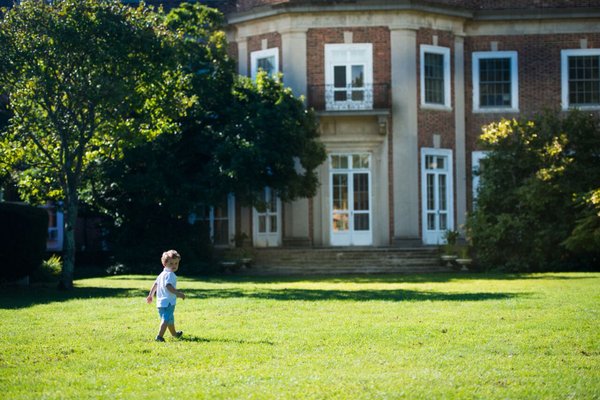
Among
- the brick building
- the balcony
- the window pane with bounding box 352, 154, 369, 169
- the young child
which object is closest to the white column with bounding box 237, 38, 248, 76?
the brick building

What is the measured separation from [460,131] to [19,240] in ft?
53.0

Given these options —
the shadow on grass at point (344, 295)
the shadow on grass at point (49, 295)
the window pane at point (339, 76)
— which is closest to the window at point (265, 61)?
the window pane at point (339, 76)

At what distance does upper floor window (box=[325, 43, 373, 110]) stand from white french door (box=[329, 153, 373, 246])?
1.94m

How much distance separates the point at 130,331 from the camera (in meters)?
11.9

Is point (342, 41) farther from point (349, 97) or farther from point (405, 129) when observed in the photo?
point (405, 129)

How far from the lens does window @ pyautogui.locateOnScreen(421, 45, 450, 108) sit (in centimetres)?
3094

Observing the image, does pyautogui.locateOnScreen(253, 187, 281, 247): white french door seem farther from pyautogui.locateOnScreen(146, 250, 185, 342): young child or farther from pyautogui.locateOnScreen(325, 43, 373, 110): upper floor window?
pyautogui.locateOnScreen(146, 250, 185, 342): young child

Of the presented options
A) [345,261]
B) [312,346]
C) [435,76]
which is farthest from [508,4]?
[312,346]

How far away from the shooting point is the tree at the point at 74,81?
19688 millimetres

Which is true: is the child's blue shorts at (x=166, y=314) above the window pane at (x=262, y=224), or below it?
below

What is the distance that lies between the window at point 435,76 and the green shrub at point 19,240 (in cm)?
1417

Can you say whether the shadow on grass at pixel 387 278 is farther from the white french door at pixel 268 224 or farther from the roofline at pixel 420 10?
the roofline at pixel 420 10

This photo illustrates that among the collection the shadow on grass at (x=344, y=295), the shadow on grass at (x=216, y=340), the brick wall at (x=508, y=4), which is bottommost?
the shadow on grass at (x=216, y=340)

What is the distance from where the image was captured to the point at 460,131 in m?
31.6
